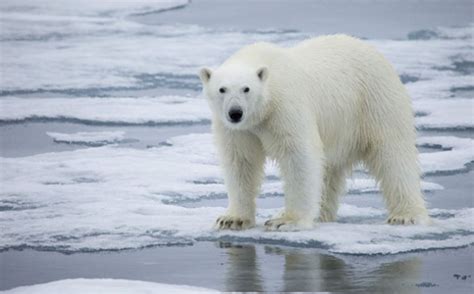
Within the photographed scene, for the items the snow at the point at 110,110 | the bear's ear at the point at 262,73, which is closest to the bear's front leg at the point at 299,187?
the bear's ear at the point at 262,73

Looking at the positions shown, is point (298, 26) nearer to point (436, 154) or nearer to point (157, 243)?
point (436, 154)

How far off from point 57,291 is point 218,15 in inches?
557

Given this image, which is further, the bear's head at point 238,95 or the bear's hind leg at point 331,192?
the bear's hind leg at point 331,192

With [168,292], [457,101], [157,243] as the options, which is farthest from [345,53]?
[457,101]

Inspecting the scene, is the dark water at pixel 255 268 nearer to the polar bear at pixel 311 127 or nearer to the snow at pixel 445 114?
the polar bear at pixel 311 127

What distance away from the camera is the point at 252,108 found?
5.93 m

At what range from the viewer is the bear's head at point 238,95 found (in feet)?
19.2

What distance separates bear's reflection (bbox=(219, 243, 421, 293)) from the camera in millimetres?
4980

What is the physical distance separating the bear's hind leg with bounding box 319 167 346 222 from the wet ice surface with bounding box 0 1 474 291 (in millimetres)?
87

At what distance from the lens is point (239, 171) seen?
620 centimetres

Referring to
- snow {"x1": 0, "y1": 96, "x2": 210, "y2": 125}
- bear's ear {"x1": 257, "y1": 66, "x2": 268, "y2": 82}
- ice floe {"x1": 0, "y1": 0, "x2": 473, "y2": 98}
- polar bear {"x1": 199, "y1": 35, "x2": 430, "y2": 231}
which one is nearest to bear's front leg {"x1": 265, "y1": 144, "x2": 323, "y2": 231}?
polar bear {"x1": 199, "y1": 35, "x2": 430, "y2": 231}

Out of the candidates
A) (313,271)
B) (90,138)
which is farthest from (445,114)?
(313,271)

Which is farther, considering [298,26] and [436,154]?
[298,26]

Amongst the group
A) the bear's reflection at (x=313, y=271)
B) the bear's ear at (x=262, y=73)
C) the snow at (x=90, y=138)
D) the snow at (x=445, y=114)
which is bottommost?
the bear's reflection at (x=313, y=271)
